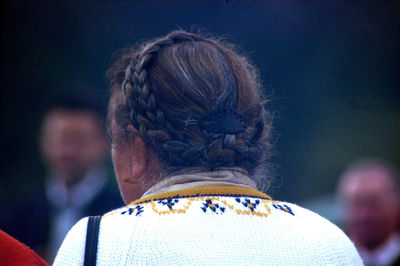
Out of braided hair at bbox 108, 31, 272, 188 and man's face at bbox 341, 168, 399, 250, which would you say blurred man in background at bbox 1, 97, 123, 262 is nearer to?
man's face at bbox 341, 168, 399, 250

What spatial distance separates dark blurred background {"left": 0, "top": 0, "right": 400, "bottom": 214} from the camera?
217 inches

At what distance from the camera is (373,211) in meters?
5.12

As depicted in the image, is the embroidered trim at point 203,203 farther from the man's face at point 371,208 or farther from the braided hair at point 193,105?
the man's face at point 371,208

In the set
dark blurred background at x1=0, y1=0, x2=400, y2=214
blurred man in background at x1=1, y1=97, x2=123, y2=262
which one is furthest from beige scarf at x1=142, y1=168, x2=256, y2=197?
dark blurred background at x1=0, y1=0, x2=400, y2=214

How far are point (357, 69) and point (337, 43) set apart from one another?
0.36 metres

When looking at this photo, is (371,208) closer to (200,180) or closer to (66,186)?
(66,186)

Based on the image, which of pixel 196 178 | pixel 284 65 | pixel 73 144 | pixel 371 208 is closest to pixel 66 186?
pixel 73 144

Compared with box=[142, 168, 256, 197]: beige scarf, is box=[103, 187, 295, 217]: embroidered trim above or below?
below

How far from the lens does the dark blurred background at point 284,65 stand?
551 centimetres

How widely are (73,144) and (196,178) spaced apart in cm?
336

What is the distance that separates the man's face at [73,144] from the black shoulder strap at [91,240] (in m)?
3.10

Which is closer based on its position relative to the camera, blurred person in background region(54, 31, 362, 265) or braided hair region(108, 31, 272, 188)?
blurred person in background region(54, 31, 362, 265)

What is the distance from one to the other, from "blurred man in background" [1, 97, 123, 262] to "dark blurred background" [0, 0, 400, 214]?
375 mm

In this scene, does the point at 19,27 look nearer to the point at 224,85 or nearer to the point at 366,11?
the point at 366,11
